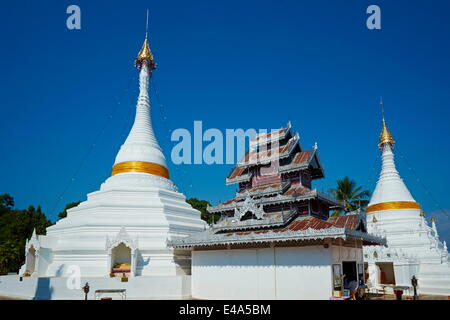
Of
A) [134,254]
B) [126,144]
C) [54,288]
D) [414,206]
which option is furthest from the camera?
[414,206]

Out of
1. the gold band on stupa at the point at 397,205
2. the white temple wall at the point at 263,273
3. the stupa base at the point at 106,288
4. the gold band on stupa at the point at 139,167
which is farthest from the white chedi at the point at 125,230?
the gold band on stupa at the point at 397,205

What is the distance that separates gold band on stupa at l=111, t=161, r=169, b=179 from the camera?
31469 mm

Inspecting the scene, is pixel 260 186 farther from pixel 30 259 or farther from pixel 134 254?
pixel 30 259

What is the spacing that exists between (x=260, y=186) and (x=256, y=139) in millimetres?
4210

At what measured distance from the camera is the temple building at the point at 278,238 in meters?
18.7

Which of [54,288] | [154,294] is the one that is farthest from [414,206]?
[54,288]

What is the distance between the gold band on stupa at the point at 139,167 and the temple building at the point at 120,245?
0.30 feet

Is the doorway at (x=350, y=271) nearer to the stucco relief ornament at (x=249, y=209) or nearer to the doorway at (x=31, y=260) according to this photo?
the stucco relief ornament at (x=249, y=209)

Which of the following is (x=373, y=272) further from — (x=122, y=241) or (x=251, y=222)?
(x=122, y=241)

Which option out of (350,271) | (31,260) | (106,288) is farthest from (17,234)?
(350,271)

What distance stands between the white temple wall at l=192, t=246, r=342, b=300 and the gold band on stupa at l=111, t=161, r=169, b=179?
10604 millimetres

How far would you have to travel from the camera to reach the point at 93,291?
2180cm

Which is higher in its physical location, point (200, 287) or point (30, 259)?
point (30, 259)

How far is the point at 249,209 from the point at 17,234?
39.8 metres
